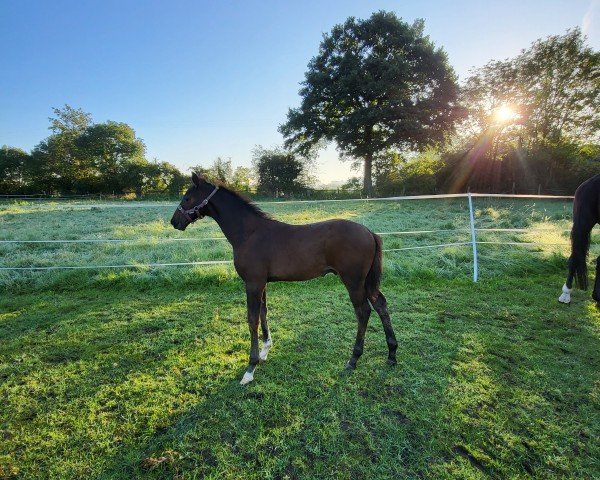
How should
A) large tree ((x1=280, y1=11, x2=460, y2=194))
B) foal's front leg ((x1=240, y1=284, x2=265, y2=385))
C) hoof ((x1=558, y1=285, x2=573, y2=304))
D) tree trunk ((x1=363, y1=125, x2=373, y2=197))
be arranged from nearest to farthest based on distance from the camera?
foal's front leg ((x1=240, y1=284, x2=265, y2=385)) < hoof ((x1=558, y1=285, x2=573, y2=304)) < large tree ((x1=280, y1=11, x2=460, y2=194)) < tree trunk ((x1=363, y1=125, x2=373, y2=197))

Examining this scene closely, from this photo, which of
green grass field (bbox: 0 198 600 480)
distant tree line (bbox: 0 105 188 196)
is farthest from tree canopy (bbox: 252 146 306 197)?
green grass field (bbox: 0 198 600 480)

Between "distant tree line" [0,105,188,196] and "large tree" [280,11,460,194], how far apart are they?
63.3ft

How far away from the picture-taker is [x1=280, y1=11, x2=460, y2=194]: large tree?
23.5 m

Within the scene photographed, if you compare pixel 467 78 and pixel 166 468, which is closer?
pixel 166 468

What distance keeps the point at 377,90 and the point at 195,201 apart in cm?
2459

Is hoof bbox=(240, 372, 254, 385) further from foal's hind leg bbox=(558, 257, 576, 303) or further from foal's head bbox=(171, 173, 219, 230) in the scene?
foal's hind leg bbox=(558, 257, 576, 303)

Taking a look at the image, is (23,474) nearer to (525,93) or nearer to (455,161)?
(455,161)

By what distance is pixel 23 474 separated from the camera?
1906mm

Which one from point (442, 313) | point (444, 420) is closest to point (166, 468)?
point (444, 420)

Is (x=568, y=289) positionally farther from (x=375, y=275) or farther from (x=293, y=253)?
(x=293, y=253)

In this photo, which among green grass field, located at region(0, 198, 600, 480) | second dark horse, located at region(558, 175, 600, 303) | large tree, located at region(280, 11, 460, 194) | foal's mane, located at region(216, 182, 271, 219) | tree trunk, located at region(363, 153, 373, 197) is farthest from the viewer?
tree trunk, located at region(363, 153, 373, 197)

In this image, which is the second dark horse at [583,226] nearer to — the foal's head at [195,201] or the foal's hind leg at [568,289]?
the foal's hind leg at [568,289]

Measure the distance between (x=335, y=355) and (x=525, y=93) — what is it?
1318 inches

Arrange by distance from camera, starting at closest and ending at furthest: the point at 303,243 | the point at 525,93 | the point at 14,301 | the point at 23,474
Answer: the point at 23,474 < the point at 303,243 < the point at 14,301 < the point at 525,93
